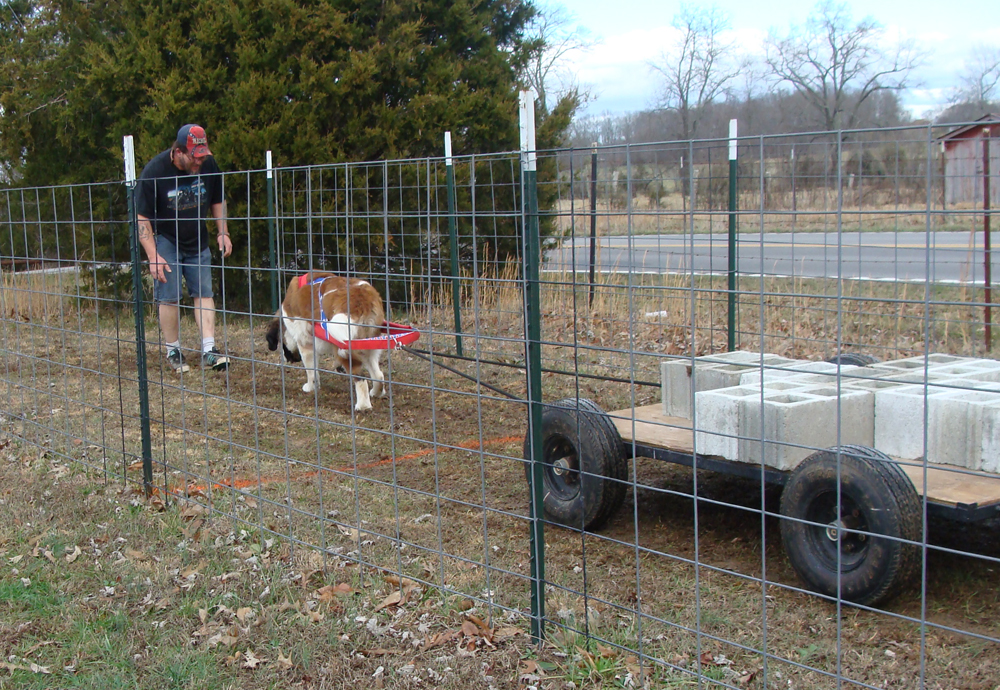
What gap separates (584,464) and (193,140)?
4682 millimetres

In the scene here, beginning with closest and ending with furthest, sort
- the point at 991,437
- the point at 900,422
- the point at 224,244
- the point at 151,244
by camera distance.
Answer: the point at 991,437
the point at 900,422
the point at 151,244
the point at 224,244

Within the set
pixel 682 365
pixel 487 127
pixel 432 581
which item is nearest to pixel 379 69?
pixel 487 127

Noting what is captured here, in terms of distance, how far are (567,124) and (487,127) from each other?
1.41 meters

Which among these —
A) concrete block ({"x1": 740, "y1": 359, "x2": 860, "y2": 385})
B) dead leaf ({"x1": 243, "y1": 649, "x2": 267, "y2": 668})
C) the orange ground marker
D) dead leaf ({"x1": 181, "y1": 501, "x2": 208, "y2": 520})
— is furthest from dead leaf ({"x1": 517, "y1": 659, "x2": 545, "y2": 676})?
dead leaf ({"x1": 181, "y1": 501, "x2": 208, "y2": 520})

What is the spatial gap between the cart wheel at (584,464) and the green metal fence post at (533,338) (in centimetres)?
84

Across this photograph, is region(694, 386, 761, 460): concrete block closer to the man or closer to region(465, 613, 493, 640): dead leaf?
region(465, 613, 493, 640): dead leaf

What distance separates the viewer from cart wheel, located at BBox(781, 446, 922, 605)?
130 inches

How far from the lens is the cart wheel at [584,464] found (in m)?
4.19

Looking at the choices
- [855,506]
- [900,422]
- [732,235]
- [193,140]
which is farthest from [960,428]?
[193,140]

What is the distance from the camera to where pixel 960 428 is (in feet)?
12.3

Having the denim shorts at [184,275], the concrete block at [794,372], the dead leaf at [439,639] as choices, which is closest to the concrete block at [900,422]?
the concrete block at [794,372]

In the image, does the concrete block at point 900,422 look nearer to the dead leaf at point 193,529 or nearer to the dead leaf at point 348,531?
the dead leaf at point 348,531

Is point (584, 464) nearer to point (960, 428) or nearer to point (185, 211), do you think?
point (960, 428)

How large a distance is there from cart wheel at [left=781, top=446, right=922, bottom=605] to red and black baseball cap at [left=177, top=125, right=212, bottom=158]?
556 centimetres
